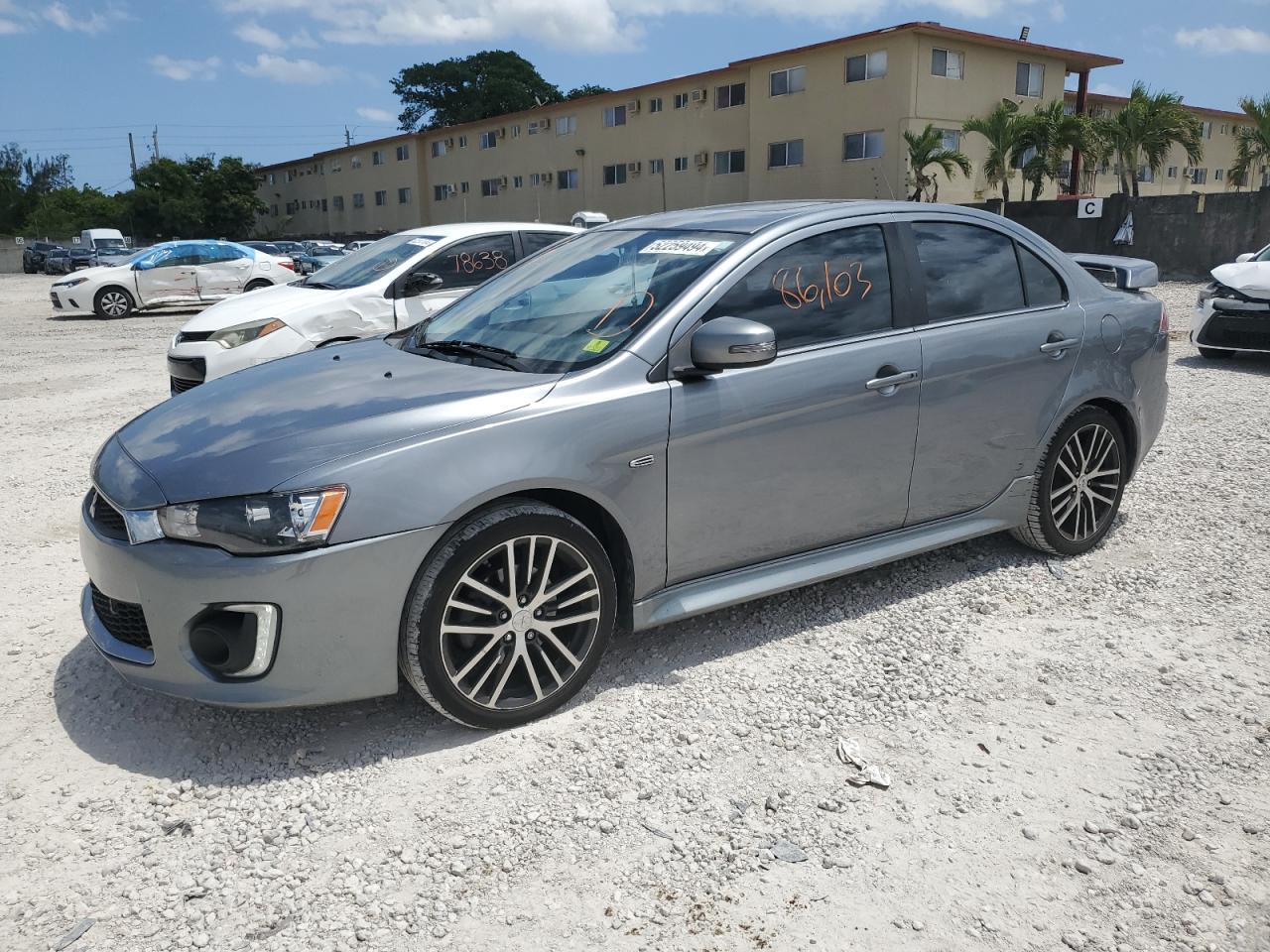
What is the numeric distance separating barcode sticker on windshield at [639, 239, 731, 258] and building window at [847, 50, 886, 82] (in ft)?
102

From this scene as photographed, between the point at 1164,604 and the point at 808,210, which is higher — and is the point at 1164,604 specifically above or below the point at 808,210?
below

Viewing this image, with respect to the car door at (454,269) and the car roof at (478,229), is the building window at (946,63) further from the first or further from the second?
the car door at (454,269)

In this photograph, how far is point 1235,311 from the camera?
1025 cm

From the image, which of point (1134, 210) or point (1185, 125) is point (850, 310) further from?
point (1185, 125)

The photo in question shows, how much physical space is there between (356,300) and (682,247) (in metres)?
5.15

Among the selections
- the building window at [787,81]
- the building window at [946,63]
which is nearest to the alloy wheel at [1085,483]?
the building window at [946,63]

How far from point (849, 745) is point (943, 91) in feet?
108

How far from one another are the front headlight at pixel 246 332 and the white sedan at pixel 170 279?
1303 cm

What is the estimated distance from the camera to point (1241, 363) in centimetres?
1087

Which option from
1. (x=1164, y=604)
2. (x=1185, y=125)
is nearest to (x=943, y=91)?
(x=1185, y=125)

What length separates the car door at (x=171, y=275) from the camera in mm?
20719

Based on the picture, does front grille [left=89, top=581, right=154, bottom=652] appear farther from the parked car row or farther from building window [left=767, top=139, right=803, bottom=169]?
building window [left=767, top=139, right=803, bottom=169]

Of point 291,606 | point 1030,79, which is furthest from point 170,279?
point 1030,79

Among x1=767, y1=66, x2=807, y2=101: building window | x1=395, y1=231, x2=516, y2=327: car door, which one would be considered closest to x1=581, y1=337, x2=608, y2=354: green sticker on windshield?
x1=395, y1=231, x2=516, y2=327: car door
